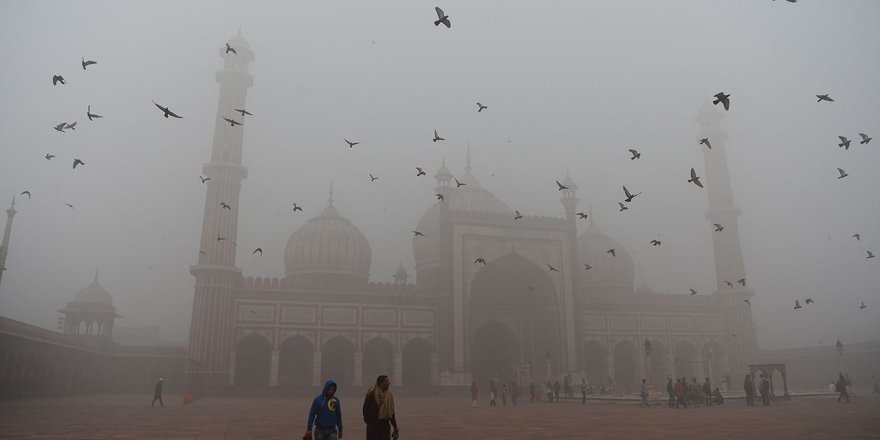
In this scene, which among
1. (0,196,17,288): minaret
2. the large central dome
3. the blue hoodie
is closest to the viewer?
the blue hoodie

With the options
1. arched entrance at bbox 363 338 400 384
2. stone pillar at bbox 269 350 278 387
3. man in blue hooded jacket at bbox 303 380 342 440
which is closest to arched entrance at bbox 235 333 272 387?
stone pillar at bbox 269 350 278 387

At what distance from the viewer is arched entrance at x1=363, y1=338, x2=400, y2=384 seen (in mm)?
29423

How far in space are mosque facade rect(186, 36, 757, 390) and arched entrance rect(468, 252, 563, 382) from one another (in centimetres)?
8

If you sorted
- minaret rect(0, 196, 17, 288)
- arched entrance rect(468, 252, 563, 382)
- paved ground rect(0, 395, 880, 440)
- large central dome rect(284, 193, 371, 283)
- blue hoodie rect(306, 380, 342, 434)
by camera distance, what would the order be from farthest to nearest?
large central dome rect(284, 193, 371, 283), arched entrance rect(468, 252, 563, 382), minaret rect(0, 196, 17, 288), paved ground rect(0, 395, 880, 440), blue hoodie rect(306, 380, 342, 434)

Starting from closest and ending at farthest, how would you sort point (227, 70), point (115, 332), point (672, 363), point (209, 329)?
point (209, 329), point (227, 70), point (672, 363), point (115, 332)

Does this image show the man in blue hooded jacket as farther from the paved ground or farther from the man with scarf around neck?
the paved ground

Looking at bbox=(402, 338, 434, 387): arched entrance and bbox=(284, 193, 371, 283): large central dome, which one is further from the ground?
bbox=(284, 193, 371, 283): large central dome

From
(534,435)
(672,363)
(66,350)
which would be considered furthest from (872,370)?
(66,350)

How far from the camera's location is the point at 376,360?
1180 inches

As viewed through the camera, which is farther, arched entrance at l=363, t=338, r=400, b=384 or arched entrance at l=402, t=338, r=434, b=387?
arched entrance at l=402, t=338, r=434, b=387

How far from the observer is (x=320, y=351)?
27172 mm

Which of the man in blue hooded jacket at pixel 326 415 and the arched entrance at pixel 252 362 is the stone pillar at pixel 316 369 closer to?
the arched entrance at pixel 252 362

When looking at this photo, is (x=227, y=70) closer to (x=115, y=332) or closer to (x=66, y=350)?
(x=66, y=350)

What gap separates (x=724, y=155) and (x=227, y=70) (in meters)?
28.8
